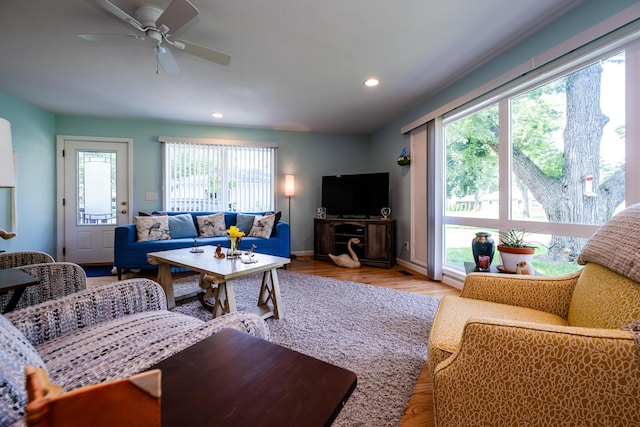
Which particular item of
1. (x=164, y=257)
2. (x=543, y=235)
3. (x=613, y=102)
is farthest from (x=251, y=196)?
(x=613, y=102)

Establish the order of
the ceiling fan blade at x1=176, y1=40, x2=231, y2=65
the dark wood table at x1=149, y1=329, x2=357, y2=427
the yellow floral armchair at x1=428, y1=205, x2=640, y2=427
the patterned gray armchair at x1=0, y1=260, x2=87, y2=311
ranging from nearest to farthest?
1. the dark wood table at x1=149, y1=329, x2=357, y2=427
2. the yellow floral armchair at x1=428, y1=205, x2=640, y2=427
3. the patterned gray armchair at x1=0, y1=260, x2=87, y2=311
4. the ceiling fan blade at x1=176, y1=40, x2=231, y2=65

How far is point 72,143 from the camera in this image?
13.4ft

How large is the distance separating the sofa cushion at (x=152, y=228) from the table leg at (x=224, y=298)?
80.4 inches

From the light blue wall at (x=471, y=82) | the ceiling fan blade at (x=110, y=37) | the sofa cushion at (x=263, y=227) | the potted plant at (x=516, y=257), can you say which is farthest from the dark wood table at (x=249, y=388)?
the sofa cushion at (x=263, y=227)

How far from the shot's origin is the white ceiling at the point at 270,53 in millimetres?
1866

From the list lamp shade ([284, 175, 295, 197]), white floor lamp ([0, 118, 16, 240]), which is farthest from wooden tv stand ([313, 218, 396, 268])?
white floor lamp ([0, 118, 16, 240])

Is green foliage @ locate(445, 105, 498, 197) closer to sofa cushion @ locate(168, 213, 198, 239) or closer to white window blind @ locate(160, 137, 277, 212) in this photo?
white window blind @ locate(160, 137, 277, 212)

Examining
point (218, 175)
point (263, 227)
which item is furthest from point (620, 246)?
point (218, 175)

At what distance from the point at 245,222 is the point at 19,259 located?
Result: 2.56 metres

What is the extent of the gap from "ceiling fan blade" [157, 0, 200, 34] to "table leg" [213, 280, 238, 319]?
67.5 inches

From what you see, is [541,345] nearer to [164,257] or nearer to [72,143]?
[164,257]

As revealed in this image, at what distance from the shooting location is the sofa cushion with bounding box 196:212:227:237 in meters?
4.01

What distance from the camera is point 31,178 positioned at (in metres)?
3.61

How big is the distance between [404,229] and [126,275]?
395 cm
